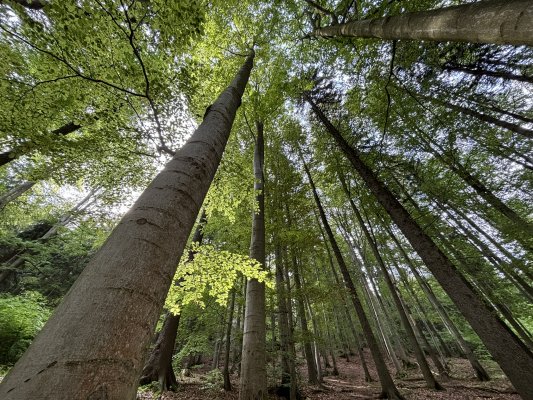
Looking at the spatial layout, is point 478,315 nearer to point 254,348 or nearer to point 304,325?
point 254,348

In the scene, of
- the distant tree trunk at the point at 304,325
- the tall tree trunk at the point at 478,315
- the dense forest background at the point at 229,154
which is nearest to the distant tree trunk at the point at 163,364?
the dense forest background at the point at 229,154

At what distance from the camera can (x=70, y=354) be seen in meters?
0.58

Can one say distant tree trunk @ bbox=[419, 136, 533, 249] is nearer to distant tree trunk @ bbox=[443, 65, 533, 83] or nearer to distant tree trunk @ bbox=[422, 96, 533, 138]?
distant tree trunk @ bbox=[422, 96, 533, 138]

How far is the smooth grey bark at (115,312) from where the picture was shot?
55 centimetres

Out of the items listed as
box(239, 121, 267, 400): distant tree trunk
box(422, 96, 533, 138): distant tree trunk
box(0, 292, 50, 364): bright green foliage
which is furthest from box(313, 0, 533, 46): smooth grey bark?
box(0, 292, 50, 364): bright green foliage

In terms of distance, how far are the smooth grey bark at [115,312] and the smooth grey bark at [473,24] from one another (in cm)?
256

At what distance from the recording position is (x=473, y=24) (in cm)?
201

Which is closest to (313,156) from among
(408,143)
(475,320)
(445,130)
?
(408,143)

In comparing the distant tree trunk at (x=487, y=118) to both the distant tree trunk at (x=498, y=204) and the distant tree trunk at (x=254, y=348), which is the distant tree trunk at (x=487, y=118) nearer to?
the distant tree trunk at (x=498, y=204)

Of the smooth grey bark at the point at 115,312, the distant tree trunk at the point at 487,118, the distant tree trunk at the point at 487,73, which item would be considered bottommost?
the smooth grey bark at the point at 115,312

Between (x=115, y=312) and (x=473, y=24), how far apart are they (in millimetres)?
3204

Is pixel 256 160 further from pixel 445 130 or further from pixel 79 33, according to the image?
pixel 445 130

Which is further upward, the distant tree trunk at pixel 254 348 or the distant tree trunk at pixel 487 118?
the distant tree trunk at pixel 487 118

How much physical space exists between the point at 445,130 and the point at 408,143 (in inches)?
40.0
